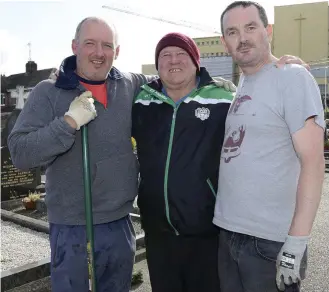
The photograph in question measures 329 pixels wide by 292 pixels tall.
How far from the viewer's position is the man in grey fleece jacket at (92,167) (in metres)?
2.83

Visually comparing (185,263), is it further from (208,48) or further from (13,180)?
(208,48)

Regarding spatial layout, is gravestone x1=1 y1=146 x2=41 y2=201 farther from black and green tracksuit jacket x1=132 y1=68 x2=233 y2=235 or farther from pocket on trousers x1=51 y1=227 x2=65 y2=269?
black and green tracksuit jacket x1=132 y1=68 x2=233 y2=235

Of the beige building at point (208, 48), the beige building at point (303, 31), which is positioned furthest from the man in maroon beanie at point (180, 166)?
the beige building at point (208, 48)

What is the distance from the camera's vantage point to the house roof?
14.0 metres

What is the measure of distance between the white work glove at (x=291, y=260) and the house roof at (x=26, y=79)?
1267 centimetres

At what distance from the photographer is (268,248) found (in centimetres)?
237

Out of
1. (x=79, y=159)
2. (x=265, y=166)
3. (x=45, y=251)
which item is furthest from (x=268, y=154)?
(x=45, y=251)

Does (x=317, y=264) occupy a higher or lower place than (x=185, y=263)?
lower

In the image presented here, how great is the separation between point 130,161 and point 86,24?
3.60 feet

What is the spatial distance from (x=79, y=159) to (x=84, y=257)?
72 cm

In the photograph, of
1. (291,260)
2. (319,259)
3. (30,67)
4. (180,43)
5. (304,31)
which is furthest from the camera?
(304,31)

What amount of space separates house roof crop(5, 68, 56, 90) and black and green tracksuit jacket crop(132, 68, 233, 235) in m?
11.6

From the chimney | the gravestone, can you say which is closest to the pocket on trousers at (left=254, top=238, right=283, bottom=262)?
the gravestone

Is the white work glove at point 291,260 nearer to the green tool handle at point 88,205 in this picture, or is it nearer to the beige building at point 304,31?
the green tool handle at point 88,205
